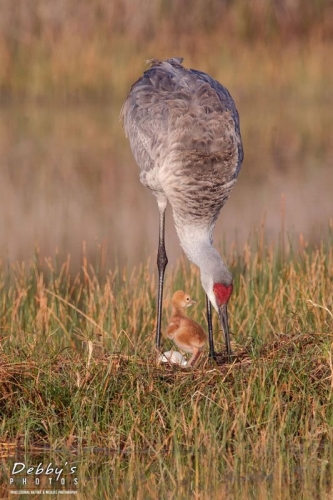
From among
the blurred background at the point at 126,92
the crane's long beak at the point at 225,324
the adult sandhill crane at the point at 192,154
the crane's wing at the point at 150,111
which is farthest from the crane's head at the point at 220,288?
the blurred background at the point at 126,92

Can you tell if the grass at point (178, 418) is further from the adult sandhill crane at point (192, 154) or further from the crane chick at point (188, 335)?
the adult sandhill crane at point (192, 154)

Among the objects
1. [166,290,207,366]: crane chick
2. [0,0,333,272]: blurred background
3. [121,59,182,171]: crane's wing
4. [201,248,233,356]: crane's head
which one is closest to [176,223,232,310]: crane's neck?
[201,248,233,356]: crane's head

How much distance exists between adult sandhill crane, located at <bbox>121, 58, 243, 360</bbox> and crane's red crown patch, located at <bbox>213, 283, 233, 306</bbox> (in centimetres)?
25

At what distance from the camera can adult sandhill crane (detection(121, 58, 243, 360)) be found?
23.9 feet

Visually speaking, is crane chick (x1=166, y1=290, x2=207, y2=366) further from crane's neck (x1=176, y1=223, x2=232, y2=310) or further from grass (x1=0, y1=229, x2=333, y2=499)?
crane's neck (x1=176, y1=223, x2=232, y2=310)

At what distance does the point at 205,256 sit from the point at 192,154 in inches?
24.7

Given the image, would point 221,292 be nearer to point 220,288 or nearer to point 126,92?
point 220,288

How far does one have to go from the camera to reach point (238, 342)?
23.1 feet

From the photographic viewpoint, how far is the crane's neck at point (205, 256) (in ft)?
22.1

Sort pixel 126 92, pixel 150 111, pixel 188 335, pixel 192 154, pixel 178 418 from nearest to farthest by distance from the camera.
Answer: pixel 178 418 < pixel 188 335 < pixel 192 154 < pixel 150 111 < pixel 126 92

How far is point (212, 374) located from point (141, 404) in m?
0.43

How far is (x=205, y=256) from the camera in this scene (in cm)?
708

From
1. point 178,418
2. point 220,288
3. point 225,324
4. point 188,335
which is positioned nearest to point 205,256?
point 220,288

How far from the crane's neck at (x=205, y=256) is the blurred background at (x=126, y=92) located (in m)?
4.73
